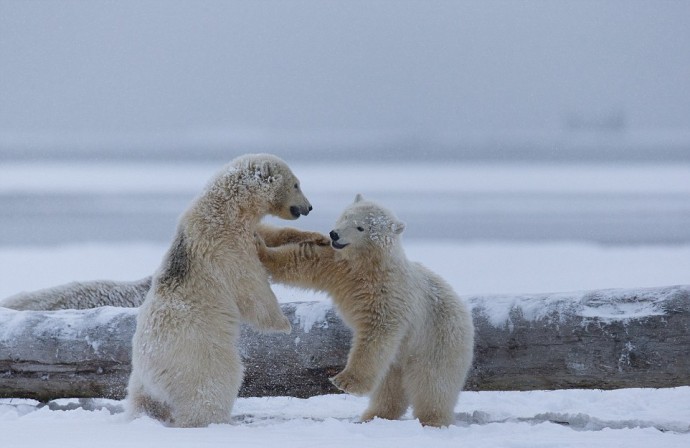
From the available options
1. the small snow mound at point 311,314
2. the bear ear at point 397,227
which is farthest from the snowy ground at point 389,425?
the bear ear at point 397,227

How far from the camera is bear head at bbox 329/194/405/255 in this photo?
5605 mm

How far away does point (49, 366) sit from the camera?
242 inches

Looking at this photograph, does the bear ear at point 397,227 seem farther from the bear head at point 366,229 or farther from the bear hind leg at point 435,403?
the bear hind leg at point 435,403

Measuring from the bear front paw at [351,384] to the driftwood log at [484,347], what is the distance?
2.16 feet

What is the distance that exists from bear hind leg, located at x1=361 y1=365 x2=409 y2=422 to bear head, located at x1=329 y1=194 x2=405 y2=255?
2.70ft

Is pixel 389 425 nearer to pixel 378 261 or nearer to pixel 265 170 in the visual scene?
pixel 378 261

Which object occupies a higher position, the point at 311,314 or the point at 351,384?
the point at 311,314

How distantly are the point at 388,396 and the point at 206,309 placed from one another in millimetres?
1398

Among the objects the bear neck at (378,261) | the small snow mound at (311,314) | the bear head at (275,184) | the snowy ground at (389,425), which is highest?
the bear head at (275,184)

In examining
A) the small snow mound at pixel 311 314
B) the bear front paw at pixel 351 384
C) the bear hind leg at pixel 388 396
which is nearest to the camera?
the bear front paw at pixel 351 384

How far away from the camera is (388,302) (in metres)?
5.59

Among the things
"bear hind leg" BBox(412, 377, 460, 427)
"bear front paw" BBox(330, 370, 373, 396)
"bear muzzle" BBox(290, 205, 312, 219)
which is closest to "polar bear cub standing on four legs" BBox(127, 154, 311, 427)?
"bear muzzle" BBox(290, 205, 312, 219)

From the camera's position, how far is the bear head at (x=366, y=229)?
18.4ft

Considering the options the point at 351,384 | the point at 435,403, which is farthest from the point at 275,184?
the point at 435,403
